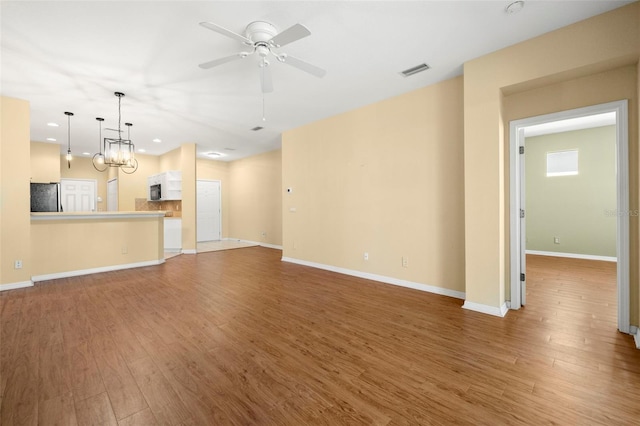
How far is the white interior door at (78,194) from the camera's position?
796cm

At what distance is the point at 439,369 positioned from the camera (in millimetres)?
1955

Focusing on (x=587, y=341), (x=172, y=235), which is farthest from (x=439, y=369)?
(x=172, y=235)

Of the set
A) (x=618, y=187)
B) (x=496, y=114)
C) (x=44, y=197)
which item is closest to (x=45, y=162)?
(x=44, y=197)

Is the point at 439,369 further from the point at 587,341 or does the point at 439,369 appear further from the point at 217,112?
the point at 217,112

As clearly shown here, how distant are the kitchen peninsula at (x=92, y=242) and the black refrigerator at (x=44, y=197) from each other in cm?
35

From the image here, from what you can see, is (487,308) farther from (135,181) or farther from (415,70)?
(135,181)

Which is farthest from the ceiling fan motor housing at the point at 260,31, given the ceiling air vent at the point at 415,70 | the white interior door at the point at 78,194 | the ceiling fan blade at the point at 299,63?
the white interior door at the point at 78,194

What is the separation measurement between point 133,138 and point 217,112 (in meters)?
3.14

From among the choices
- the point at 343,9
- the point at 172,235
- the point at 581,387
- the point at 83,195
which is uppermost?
the point at 343,9

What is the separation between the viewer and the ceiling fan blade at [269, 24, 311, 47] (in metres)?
2.04

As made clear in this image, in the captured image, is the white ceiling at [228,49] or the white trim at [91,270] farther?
the white trim at [91,270]

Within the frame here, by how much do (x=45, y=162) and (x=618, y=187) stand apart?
10.9m

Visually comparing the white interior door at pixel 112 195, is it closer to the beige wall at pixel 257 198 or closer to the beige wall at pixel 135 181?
the beige wall at pixel 135 181

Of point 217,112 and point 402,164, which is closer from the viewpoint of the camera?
point 402,164
